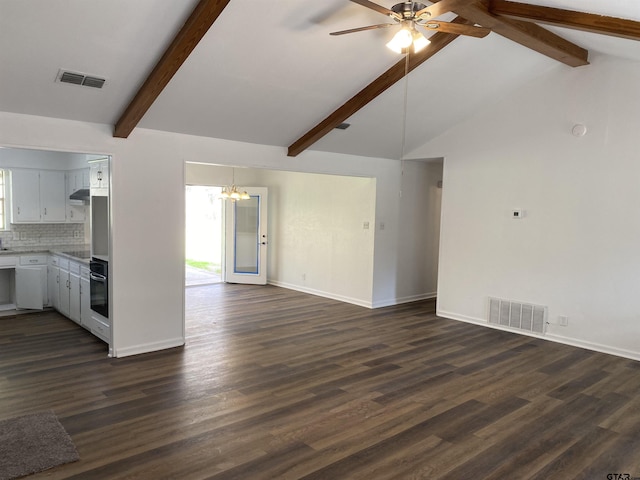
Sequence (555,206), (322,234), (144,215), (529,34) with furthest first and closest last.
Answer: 1. (322,234)
2. (555,206)
3. (144,215)
4. (529,34)

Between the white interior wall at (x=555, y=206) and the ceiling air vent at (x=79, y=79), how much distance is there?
4.81 metres

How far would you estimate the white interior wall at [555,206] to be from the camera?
5379mm

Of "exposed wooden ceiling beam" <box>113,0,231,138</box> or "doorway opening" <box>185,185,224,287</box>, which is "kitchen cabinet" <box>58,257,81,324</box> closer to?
"exposed wooden ceiling beam" <box>113,0,231,138</box>

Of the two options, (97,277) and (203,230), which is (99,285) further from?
(203,230)

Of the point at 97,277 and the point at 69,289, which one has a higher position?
the point at 97,277

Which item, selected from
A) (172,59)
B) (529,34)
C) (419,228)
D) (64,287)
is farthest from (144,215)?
(419,228)

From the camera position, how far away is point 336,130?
6121 millimetres

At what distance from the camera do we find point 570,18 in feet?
12.9

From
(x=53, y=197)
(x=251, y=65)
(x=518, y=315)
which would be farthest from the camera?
(x=53, y=197)

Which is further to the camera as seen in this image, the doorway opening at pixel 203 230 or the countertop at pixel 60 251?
the doorway opening at pixel 203 230

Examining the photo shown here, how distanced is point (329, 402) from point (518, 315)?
3510 millimetres

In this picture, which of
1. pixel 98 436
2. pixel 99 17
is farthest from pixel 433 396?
pixel 99 17

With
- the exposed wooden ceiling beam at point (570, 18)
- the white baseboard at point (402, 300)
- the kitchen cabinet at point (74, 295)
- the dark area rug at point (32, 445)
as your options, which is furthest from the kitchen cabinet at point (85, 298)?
the exposed wooden ceiling beam at point (570, 18)

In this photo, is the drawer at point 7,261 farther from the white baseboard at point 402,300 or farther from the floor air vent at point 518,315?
the floor air vent at point 518,315
